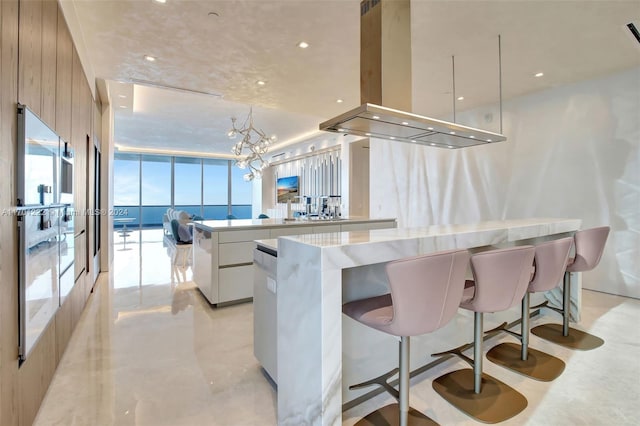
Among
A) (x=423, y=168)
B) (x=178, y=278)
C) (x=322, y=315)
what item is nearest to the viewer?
(x=322, y=315)

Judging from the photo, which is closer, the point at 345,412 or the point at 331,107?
the point at 345,412

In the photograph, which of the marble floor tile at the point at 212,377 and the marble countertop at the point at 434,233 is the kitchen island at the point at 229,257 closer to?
the marble floor tile at the point at 212,377

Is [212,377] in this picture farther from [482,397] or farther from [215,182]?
[215,182]

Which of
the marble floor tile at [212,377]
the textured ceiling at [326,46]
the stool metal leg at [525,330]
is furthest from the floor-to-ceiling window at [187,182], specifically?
the stool metal leg at [525,330]

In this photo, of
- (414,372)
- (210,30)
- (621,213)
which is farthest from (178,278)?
(621,213)

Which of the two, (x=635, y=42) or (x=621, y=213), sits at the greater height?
(x=635, y=42)

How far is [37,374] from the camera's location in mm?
1742

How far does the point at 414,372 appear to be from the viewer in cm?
215

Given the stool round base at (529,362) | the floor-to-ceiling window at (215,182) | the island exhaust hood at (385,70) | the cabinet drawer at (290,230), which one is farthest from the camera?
the floor-to-ceiling window at (215,182)

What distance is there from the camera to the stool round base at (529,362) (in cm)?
214

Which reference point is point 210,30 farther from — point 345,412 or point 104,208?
point 104,208

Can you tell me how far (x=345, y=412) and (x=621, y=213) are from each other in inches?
167

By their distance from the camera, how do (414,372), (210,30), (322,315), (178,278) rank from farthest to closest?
(178,278), (210,30), (414,372), (322,315)

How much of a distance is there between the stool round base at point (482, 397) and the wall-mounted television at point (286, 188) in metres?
7.65
